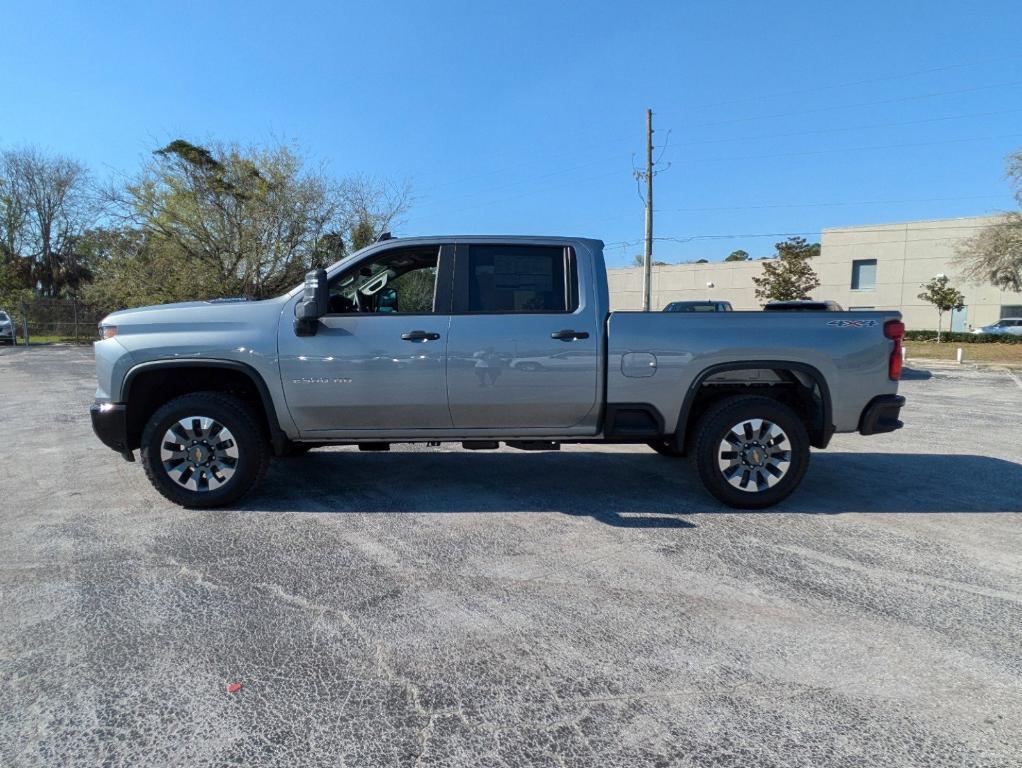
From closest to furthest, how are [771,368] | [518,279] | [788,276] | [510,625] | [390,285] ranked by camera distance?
[510,625]
[771,368]
[518,279]
[390,285]
[788,276]

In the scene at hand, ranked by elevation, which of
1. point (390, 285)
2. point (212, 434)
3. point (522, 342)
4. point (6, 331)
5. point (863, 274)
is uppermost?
point (863, 274)

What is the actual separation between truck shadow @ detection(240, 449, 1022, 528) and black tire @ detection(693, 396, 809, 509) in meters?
0.20

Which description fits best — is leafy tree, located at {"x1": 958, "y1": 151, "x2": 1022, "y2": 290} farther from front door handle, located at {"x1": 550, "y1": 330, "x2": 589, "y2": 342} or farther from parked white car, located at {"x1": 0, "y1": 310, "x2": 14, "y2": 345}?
parked white car, located at {"x1": 0, "y1": 310, "x2": 14, "y2": 345}

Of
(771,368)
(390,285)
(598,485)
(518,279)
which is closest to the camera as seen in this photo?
(771,368)

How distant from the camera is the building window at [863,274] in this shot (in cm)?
4041

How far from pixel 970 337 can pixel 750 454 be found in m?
36.4

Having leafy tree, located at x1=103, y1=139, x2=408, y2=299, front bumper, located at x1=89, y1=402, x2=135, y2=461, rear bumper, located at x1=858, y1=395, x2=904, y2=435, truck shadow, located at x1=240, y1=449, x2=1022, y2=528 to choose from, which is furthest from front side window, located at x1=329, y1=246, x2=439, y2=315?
leafy tree, located at x1=103, y1=139, x2=408, y2=299

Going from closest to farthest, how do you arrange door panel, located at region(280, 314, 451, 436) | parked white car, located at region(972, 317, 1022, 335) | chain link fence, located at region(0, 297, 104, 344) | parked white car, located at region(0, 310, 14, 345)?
door panel, located at region(280, 314, 451, 436) → parked white car, located at region(0, 310, 14, 345) → chain link fence, located at region(0, 297, 104, 344) → parked white car, located at region(972, 317, 1022, 335)

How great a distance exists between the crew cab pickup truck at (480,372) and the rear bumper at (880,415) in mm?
15

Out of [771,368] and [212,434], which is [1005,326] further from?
[212,434]

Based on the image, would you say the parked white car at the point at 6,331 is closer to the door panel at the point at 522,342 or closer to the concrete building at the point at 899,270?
the concrete building at the point at 899,270

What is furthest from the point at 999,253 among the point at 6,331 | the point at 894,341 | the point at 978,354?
the point at 6,331

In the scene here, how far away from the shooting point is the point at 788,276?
1465 inches

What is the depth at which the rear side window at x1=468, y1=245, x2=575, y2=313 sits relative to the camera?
15.9ft
